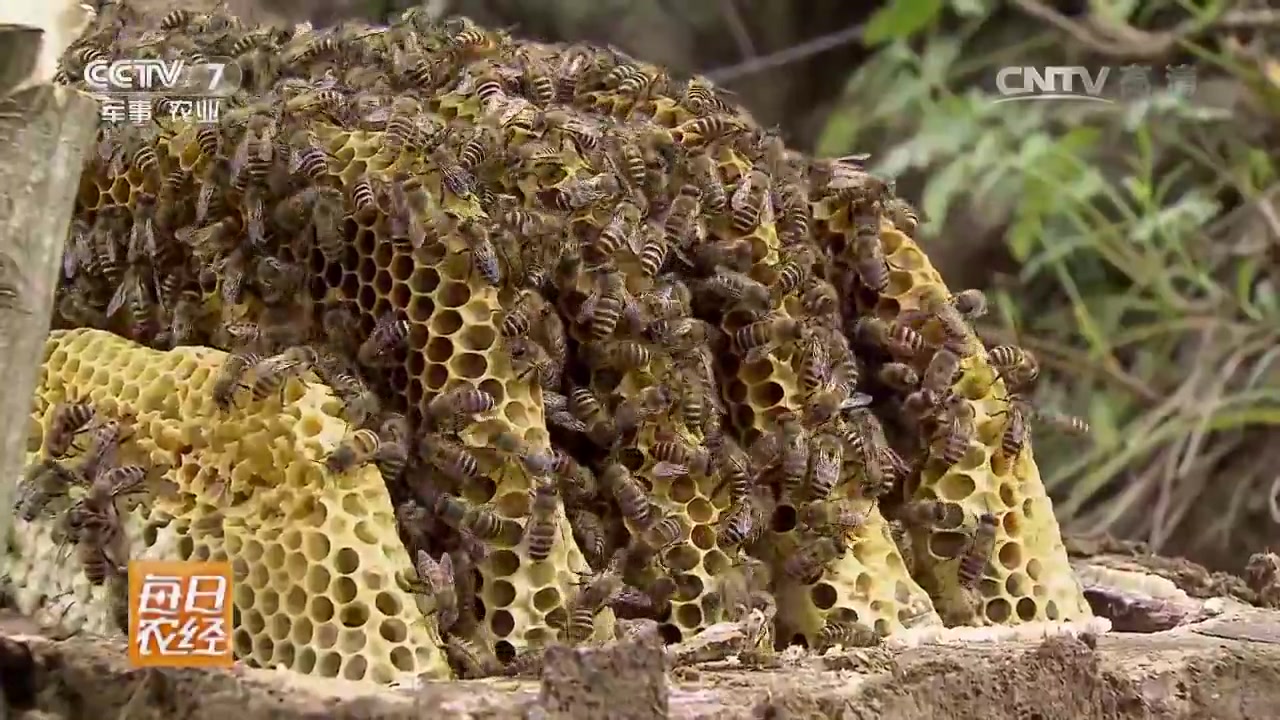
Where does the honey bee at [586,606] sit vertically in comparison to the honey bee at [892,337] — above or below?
below

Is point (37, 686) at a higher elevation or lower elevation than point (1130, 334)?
lower

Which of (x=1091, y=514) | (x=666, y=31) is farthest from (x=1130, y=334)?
(x=666, y=31)

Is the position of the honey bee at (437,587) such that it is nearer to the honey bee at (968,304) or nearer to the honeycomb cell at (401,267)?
the honeycomb cell at (401,267)

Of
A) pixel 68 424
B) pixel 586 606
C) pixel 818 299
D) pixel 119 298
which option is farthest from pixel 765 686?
pixel 119 298

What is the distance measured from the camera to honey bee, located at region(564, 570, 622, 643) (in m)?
1.35

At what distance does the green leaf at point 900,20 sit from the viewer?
10.5 feet

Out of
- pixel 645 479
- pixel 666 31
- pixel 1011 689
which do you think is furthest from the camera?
pixel 666 31

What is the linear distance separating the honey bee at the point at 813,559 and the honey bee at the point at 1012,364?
0.44 metres

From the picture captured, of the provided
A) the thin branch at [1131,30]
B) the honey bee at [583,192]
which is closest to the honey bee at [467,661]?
the honey bee at [583,192]

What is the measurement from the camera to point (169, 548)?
1.32 m

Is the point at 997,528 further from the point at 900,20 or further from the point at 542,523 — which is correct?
the point at 900,20

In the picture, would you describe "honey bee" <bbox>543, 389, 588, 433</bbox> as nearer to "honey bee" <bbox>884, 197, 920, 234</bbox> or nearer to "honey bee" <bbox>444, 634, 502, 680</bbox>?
"honey bee" <bbox>444, 634, 502, 680</bbox>

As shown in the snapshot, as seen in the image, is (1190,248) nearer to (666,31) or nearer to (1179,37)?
(1179,37)

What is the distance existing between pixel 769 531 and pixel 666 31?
1.58m
